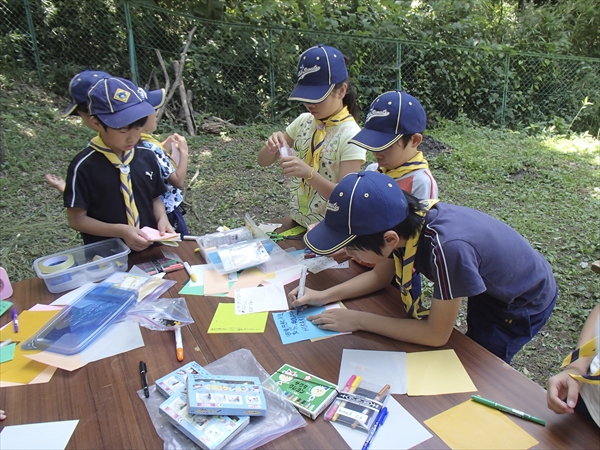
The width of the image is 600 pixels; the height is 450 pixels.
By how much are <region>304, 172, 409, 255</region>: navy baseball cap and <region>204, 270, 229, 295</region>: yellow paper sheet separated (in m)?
0.57

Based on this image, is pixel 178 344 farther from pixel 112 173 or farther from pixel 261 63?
pixel 261 63

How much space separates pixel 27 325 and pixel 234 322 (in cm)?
77

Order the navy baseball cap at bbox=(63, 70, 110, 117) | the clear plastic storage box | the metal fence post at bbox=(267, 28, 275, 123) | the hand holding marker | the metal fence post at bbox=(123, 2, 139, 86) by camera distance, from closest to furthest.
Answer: the hand holding marker, the clear plastic storage box, the navy baseball cap at bbox=(63, 70, 110, 117), the metal fence post at bbox=(123, 2, 139, 86), the metal fence post at bbox=(267, 28, 275, 123)

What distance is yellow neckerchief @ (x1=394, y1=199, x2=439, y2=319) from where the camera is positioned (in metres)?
1.46

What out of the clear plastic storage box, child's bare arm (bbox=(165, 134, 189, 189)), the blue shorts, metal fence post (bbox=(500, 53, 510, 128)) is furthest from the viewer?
metal fence post (bbox=(500, 53, 510, 128))

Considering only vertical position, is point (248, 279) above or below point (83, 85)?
below

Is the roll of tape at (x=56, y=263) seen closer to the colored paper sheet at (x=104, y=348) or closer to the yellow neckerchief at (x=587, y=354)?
the colored paper sheet at (x=104, y=348)

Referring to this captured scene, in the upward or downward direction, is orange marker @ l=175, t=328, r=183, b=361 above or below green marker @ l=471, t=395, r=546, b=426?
below

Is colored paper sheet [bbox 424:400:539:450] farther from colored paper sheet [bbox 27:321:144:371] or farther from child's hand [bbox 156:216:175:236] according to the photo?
child's hand [bbox 156:216:175:236]

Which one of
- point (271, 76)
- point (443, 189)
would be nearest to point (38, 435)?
point (443, 189)

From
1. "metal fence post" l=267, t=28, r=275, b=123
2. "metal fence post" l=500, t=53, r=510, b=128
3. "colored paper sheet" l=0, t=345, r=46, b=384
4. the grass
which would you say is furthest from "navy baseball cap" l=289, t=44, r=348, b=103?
"metal fence post" l=500, t=53, r=510, b=128

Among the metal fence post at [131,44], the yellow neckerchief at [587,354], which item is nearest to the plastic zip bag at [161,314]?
the yellow neckerchief at [587,354]

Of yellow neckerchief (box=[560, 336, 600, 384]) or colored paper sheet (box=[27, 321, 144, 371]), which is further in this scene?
colored paper sheet (box=[27, 321, 144, 371])

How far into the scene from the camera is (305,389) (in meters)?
1.26
